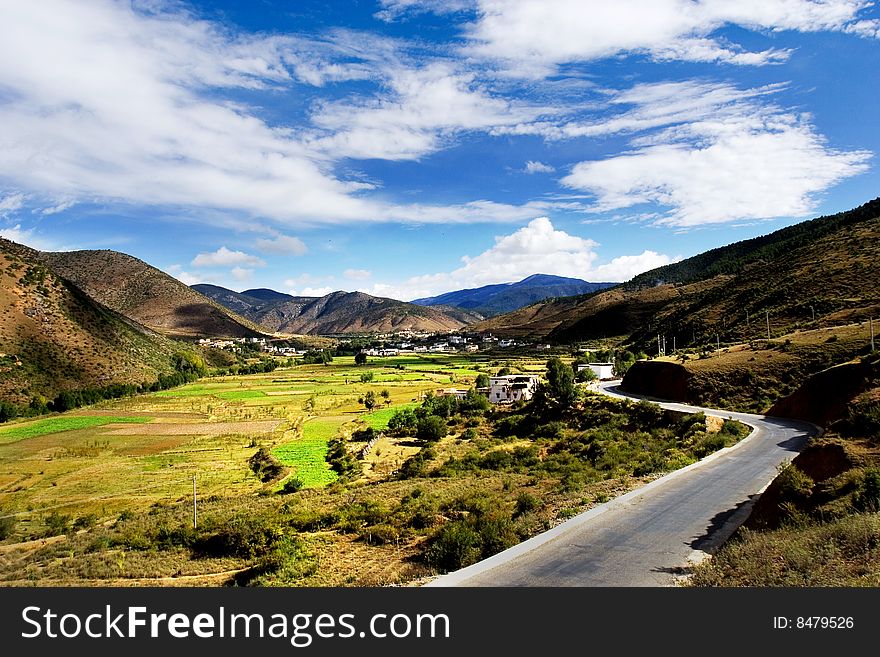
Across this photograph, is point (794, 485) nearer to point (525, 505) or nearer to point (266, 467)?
point (525, 505)

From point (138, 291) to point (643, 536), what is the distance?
209544mm

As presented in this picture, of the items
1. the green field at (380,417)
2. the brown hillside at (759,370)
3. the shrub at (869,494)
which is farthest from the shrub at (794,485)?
the green field at (380,417)

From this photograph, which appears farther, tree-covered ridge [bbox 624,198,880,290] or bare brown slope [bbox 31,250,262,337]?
bare brown slope [bbox 31,250,262,337]

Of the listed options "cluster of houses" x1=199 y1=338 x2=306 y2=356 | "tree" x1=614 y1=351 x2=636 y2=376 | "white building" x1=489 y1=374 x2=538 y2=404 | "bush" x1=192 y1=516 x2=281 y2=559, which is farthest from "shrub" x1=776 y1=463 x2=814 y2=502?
"cluster of houses" x1=199 y1=338 x2=306 y2=356

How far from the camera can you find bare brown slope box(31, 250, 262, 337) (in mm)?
176125

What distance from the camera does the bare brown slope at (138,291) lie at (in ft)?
578

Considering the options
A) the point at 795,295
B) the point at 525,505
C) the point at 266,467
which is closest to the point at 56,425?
the point at 266,467

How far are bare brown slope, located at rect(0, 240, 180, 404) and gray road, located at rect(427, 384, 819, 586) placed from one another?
75.1 metres

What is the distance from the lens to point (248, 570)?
16172mm

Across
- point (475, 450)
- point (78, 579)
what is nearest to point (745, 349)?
point (475, 450)

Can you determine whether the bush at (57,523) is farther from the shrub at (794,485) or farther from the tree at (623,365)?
the tree at (623,365)

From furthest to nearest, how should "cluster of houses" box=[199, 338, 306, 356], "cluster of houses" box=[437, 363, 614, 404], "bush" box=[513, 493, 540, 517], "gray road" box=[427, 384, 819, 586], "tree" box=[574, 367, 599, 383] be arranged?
"cluster of houses" box=[199, 338, 306, 356] → "tree" box=[574, 367, 599, 383] → "cluster of houses" box=[437, 363, 614, 404] → "bush" box=[513, 493, 540, 517] → "gray road" box=[427, 384, 819, 586]

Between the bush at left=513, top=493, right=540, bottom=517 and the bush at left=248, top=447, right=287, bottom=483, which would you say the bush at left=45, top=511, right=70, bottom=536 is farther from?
the bush at left=513, top=493, right=540, bottom=517

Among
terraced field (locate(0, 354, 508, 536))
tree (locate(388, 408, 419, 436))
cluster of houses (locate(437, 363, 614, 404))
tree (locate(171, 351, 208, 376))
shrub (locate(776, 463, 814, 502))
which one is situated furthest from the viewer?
tree (locate(171, 351, 208, 376))
